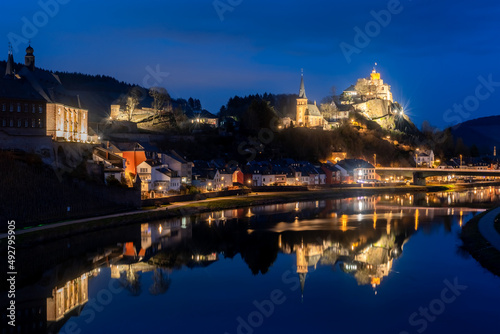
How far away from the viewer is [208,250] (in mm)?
25891

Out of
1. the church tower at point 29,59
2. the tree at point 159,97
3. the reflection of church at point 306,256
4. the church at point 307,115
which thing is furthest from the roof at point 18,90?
the church at point 307,115

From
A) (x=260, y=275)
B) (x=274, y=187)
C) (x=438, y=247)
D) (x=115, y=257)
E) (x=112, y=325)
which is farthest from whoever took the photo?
(x=274, y=187)

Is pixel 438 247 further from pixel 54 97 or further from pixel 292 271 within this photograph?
pixel 54 97

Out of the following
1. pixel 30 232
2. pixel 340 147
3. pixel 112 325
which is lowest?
pixel 112 325

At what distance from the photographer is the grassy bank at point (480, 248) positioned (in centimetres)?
2112

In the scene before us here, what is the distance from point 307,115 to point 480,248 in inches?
2481

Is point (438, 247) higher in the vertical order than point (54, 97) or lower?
lower

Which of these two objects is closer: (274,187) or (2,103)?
(2,103)

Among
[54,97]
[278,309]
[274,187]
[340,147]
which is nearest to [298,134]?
[340,147]

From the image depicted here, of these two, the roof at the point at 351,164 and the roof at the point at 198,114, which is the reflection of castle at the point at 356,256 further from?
the roof at the point at 198,114

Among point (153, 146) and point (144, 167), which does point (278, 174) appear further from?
point (144, 167)

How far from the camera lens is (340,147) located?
254 feet

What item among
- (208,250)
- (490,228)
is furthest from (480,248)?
(208,250)

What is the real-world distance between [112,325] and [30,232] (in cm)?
1144
